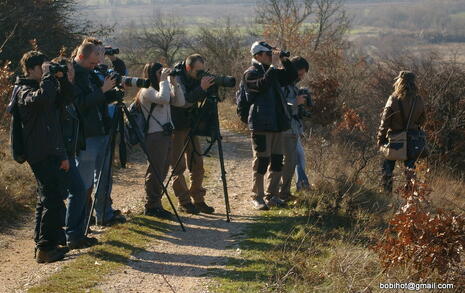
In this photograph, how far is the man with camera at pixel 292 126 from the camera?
8008 millimetres

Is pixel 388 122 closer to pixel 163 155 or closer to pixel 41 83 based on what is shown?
pixel 163 155

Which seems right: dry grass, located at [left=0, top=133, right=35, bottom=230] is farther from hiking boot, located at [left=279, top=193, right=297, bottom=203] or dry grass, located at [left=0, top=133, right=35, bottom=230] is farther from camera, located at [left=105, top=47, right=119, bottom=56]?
hiking boot, located at [left=279, top=193, right=297, bottom=203]

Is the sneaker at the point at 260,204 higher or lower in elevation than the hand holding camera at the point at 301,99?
lower

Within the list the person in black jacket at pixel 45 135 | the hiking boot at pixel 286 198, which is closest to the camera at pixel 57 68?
the person in black jacket at pixel 45 135

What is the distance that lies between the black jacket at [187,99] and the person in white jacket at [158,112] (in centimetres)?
13

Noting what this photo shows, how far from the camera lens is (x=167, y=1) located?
116 meters

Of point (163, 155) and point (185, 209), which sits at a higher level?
point (163, 155)

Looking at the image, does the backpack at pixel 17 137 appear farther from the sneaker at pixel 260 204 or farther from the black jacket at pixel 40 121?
the sneaker at pixel 260 204

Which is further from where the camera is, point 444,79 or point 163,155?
point 444,79

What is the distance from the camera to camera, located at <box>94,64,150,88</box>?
674cm

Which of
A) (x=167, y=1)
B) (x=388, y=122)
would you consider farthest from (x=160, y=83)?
(x=167, y=1)

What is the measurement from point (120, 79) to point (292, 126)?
7.74 feet

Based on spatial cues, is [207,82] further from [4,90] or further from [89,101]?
[4,90]

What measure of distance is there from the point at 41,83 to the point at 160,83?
1.71 metres
